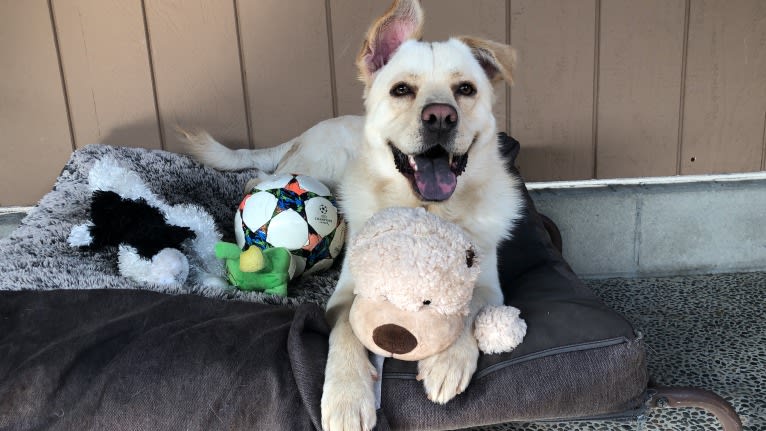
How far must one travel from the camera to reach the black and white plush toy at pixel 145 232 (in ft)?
6.49

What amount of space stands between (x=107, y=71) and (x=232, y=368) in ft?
7.33

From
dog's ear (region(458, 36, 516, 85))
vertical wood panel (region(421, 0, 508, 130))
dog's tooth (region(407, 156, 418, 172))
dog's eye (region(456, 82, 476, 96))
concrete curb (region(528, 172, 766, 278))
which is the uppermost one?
vertical wood panel (region(421, 0, 508, 130))

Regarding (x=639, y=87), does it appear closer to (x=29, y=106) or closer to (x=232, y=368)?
(x=232, y=368)

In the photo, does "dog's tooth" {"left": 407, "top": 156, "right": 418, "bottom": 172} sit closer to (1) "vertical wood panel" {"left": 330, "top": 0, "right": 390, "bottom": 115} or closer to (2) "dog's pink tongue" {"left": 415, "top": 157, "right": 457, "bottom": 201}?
(2) "dog's pink tongue" {"left": 415, "top": 157, "right": 457, "bottom": 201}

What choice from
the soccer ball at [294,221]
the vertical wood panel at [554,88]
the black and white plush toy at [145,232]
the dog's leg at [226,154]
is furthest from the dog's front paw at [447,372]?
the vertical wood panel at [554,88]

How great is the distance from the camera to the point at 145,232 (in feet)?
6.69

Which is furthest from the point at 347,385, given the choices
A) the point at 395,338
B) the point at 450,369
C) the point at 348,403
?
the point at 450,369

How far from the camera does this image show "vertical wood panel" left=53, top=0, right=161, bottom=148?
2.87m

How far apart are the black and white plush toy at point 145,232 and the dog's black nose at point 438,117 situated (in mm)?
1013

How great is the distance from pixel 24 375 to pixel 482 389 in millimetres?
1215

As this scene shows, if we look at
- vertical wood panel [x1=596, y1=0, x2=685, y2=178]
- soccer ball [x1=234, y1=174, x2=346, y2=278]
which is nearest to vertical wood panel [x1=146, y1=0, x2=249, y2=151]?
soccer ball [x1=234, y1=174, x2=346, y2=278]

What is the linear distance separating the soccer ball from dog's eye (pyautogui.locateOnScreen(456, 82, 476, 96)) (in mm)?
711

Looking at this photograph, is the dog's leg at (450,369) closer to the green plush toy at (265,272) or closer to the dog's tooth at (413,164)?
the dog's tooth at (413,164)

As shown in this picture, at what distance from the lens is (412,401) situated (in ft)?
4.57
